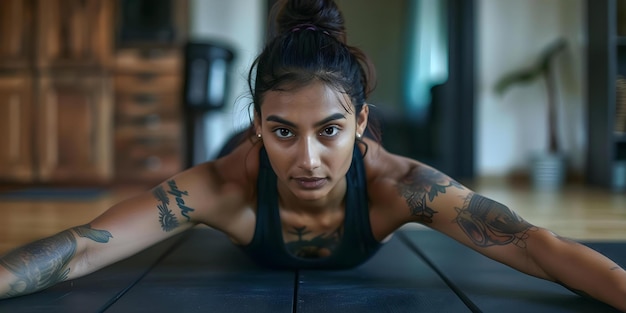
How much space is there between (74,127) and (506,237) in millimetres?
3372

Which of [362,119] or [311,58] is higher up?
[311,58]

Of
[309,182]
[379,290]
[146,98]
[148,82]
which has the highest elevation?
[148,82]

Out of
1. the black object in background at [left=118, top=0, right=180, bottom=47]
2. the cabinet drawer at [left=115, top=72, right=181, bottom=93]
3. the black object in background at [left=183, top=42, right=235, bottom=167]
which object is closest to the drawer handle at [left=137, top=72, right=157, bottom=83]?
the cabinet drawer at [left=115, top=72, right=181, bottom=93]

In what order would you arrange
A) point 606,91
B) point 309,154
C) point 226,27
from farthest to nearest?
point 226,27, point 606,91, point 309,154

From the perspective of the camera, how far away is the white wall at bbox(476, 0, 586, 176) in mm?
4012

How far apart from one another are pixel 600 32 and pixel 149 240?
3259mm

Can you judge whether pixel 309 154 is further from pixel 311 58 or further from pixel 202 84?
pixel 202 84

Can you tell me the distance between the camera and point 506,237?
1112 millimetres

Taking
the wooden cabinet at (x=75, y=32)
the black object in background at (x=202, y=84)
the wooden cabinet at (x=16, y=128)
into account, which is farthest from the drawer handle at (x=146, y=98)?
the wooden cabinet at (x=16, y=128)

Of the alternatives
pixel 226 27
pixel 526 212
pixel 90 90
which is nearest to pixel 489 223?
pixel 526 212

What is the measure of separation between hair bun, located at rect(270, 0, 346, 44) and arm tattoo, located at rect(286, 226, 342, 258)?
0.42 meters

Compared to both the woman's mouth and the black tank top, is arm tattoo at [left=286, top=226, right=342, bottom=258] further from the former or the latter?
the woman's mouth

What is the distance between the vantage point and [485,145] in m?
4.14

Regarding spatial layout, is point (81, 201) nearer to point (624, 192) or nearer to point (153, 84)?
point (153, 84)
